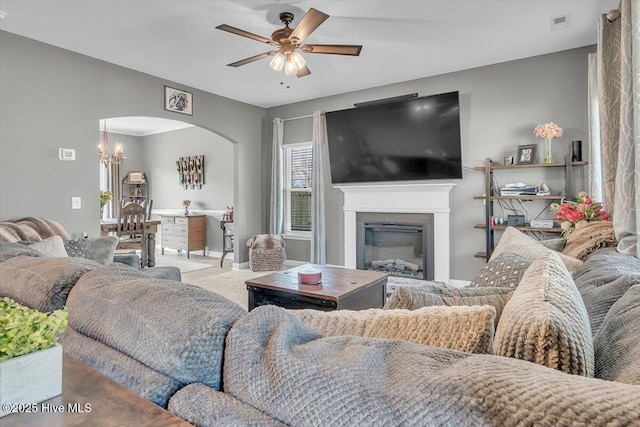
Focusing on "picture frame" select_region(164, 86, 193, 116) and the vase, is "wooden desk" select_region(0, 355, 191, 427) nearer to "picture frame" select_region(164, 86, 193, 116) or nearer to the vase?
the vase

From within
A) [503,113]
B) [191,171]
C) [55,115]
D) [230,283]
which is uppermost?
[503,113]

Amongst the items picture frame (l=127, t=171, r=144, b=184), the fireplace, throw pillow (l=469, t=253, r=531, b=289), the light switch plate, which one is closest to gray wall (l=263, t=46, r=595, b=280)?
the fireplace

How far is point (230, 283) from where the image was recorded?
15.4ft

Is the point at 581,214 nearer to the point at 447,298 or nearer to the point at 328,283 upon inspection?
the point at 328,283

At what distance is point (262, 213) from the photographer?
603 centimetres

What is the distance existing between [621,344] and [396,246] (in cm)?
427

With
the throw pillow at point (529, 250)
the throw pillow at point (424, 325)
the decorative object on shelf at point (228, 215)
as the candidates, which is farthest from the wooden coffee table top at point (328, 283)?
the decorative object on shelf at point (228, 215)

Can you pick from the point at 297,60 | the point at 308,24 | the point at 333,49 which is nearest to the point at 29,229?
the point at 297,60

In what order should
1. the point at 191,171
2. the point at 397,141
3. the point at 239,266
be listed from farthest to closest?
the point at 191,171, the point at 239,266, the point at 397,141

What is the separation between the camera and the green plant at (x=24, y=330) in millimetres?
638

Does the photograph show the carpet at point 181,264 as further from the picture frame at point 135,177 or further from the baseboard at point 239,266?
the picture frame at point 135,177

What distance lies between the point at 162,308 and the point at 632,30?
2390 mm

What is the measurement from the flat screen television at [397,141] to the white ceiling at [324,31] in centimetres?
46

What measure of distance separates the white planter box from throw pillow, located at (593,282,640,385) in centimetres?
101
